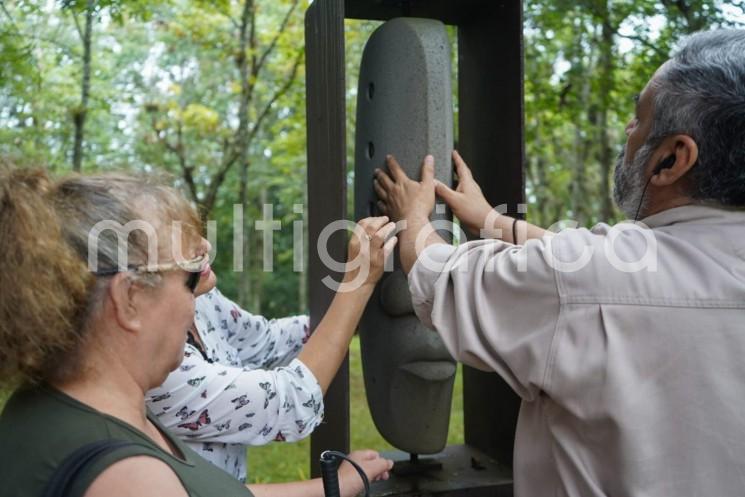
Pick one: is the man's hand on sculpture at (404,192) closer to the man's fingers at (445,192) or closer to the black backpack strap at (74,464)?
the man's fingers at (445,192)

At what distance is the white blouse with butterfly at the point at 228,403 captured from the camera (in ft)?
5.82

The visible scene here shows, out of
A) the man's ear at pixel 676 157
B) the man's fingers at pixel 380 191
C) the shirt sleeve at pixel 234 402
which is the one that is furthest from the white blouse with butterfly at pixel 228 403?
the man's ear at pixel 676 157

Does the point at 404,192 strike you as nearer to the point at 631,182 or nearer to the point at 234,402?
Answer: the point at 631,182

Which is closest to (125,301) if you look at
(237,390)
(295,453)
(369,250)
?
(237,390)

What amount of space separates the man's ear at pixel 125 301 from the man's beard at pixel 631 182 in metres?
1.27

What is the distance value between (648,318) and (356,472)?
2.98ft

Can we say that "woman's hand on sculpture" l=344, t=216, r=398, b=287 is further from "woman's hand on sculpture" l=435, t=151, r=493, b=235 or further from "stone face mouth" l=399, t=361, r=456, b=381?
"stone face mouth" l=399, t=361, r=456, b=381

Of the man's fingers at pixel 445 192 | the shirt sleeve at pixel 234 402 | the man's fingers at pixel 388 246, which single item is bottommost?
the shirt sleeve at pixel 234 402

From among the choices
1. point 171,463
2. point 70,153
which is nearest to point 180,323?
point 171,463

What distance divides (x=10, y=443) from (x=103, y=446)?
0.63 feet

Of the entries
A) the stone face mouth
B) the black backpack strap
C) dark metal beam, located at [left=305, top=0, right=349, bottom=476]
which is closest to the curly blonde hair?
the black backpack strap

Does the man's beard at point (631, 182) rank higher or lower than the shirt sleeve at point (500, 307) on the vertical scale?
higher

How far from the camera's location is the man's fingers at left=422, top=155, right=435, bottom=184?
240 cm

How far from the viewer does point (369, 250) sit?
7.13 feet
